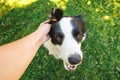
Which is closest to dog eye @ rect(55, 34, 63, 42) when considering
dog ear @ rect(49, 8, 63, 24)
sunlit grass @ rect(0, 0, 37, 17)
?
dog ear @ rect(49, 8, 63, 24)

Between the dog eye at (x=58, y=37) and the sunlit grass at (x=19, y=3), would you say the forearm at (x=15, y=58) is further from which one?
the sunlit grass at (x=19, y=3)

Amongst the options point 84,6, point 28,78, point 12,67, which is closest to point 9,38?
point 28,78

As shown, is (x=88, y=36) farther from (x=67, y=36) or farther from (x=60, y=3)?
(x=67, y=36)

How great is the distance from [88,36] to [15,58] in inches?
100

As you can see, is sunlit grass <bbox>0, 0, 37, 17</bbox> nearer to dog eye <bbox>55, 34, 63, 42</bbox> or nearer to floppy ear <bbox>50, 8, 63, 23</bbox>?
floppy ear <bbox>50, 8, 63, 23</bbox>

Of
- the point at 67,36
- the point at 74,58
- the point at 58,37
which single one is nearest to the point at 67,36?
the point at 67,36

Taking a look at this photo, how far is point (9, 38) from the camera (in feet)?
18.8

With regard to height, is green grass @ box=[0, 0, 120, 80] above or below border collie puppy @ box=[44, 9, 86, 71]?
below

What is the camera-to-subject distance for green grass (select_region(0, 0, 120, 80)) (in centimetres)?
520

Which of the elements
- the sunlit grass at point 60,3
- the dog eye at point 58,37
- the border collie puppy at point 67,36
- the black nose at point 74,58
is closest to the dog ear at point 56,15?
the border collie puppy at point 67,36

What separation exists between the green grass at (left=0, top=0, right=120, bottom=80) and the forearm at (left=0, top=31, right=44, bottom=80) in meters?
1.70

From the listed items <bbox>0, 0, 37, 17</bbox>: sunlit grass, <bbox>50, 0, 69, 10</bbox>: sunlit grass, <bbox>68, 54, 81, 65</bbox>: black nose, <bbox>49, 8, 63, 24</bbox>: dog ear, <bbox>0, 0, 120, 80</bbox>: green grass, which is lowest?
<bbox>0, 0, 120, 80</bbox>: green grass

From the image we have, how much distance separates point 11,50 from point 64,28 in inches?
40.8

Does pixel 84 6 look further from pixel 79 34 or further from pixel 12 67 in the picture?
pixel 12 67
